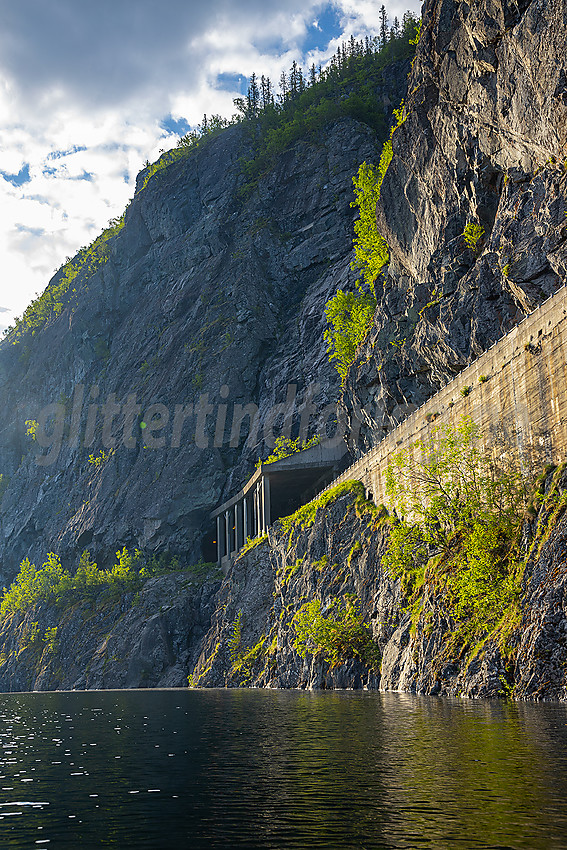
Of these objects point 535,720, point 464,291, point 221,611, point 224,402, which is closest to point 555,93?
point 464,291

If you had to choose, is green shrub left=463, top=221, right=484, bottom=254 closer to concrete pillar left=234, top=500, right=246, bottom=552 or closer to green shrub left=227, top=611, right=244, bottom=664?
green shrub left=227, top=611, right=244, bottom=664

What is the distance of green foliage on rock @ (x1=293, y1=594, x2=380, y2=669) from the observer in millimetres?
47875

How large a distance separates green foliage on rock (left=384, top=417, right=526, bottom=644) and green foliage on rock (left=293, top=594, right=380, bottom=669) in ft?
15.1

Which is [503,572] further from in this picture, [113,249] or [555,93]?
[113,249]

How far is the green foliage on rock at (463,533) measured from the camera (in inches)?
1321

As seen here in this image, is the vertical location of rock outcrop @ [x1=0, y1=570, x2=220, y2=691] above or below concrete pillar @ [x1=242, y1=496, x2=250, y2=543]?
below

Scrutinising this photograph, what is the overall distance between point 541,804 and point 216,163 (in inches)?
5329

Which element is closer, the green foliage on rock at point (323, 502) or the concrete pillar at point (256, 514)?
the green foliage on rock at point (323, 502)

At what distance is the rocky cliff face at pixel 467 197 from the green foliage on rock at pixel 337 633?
18966 millimetres

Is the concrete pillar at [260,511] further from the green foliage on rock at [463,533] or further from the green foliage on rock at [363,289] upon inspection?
the green foliage on rock at [463,533]

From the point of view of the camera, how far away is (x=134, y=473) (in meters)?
112

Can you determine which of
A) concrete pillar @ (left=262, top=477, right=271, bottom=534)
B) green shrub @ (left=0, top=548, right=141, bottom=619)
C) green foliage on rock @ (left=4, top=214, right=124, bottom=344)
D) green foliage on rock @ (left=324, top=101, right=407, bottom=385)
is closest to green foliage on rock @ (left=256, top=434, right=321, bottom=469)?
concrete pillar @ (left=262, top=477, right=271, bottom=534)

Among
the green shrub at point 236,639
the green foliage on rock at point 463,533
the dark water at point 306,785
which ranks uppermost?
the green foliage on rock at point 463,533

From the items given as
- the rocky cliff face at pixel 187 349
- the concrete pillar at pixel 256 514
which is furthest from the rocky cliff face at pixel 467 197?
the rocky cliff face at pixel 187 349
